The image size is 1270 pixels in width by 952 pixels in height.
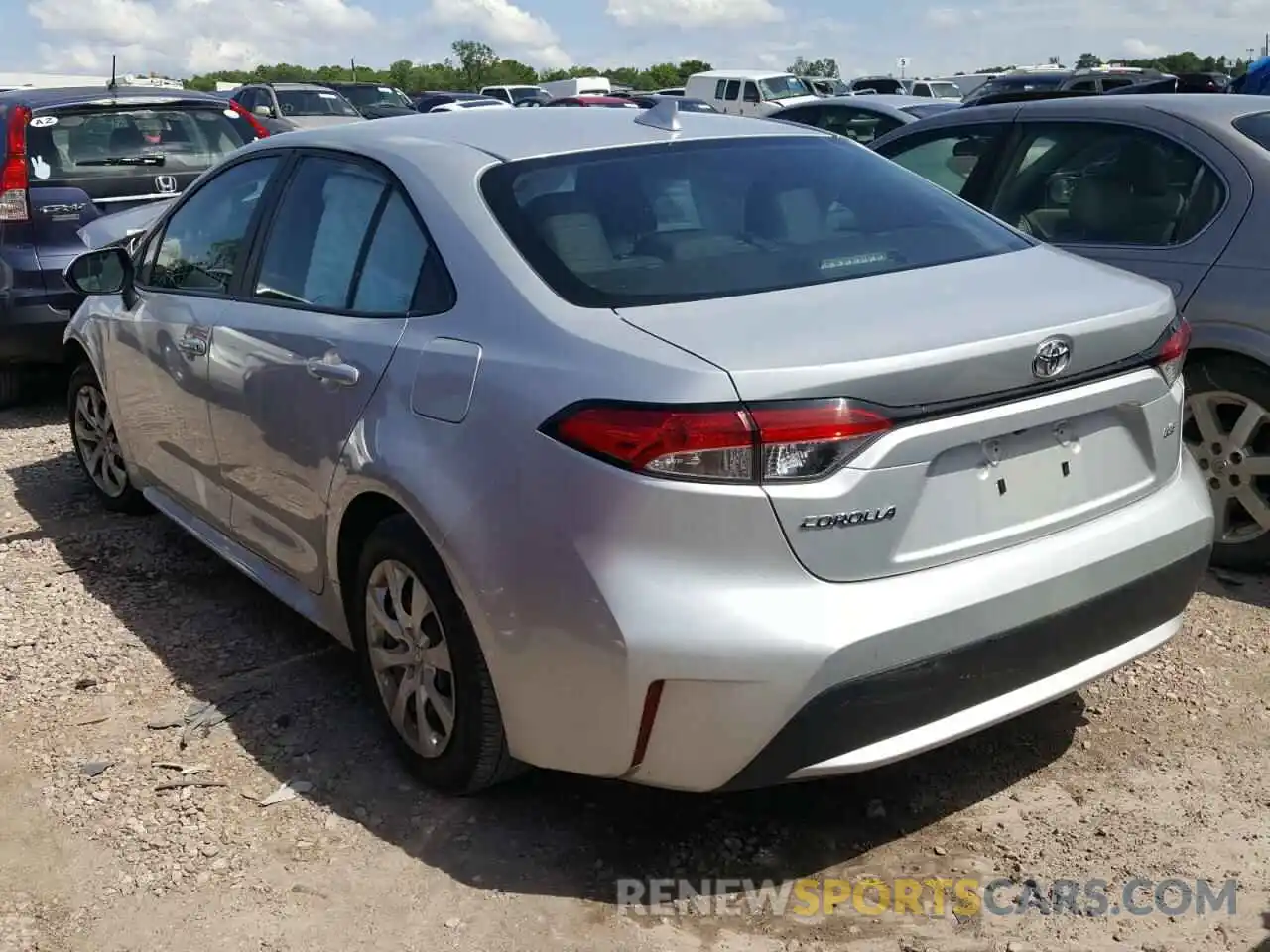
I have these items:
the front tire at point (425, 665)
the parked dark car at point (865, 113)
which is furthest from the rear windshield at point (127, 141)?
the parked dark car at point (865, 113)

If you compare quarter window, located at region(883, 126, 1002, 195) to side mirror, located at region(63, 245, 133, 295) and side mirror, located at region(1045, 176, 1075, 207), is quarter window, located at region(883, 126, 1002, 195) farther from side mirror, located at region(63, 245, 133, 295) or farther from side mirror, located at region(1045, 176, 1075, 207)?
side mirror, located at region(63, 245, 133, 295)

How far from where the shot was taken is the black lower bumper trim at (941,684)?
263 centimetres

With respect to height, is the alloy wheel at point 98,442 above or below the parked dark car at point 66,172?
below

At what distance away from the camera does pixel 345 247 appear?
3.64 metres

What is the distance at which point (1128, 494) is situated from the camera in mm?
3059

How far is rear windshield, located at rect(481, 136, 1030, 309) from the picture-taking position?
302 centimetres

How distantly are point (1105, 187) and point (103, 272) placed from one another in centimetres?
372

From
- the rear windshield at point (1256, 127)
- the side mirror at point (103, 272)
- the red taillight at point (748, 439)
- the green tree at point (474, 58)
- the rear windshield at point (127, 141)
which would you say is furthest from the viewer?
the green tree at point (474, 58)

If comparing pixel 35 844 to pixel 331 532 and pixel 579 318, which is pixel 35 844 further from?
pixel 579 318

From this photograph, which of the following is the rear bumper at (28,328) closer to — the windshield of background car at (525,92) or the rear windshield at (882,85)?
the rear windshield at (882,85)

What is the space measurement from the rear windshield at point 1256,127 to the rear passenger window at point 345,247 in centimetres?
302

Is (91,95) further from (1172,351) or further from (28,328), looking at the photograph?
(1172,351)

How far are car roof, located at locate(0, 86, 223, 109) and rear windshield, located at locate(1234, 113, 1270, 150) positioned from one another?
5.89m

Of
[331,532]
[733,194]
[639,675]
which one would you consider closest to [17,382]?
[331,532]
